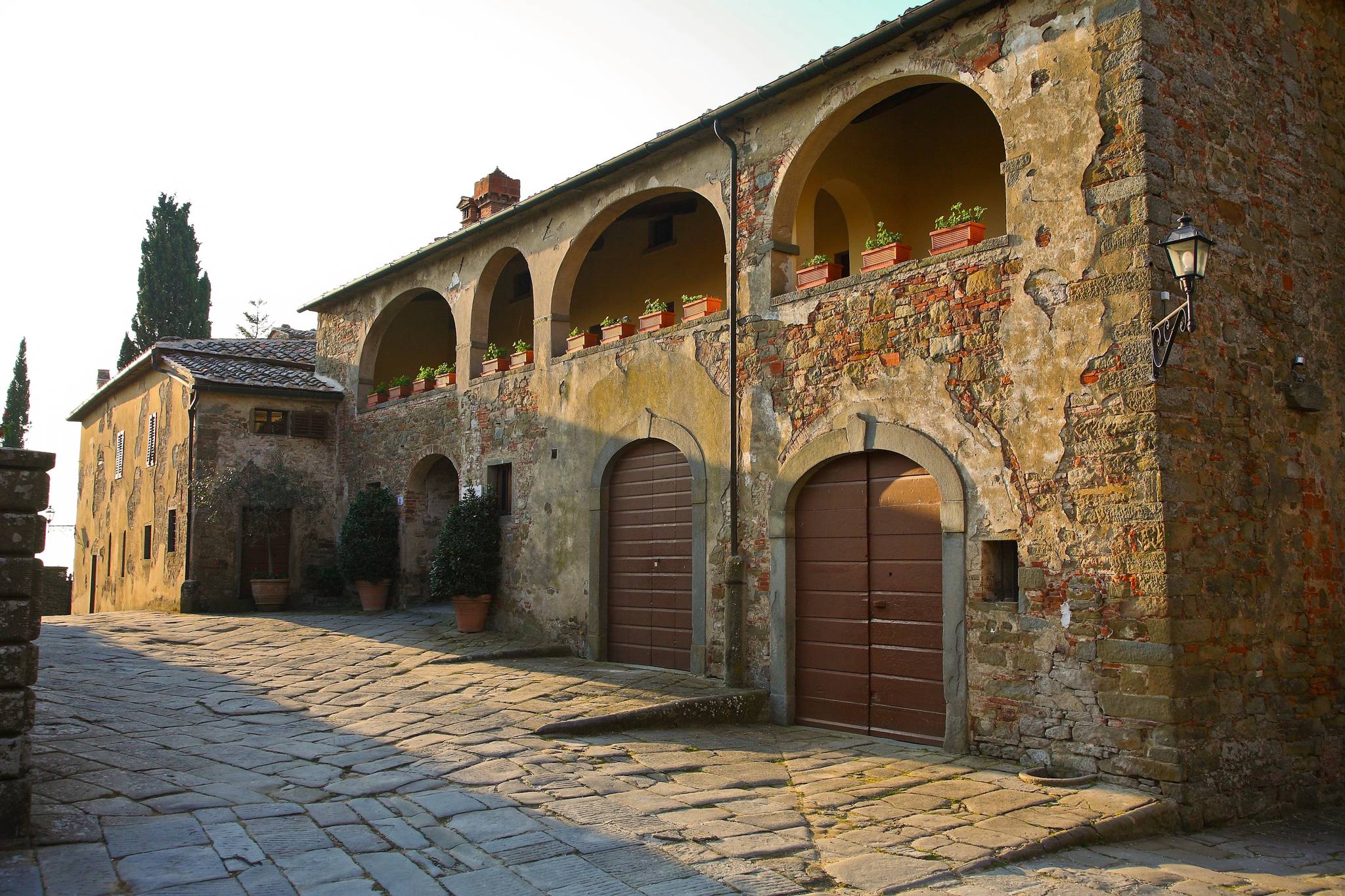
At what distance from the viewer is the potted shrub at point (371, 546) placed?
50.5 feet

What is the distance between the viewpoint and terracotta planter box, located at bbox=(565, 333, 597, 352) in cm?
1203

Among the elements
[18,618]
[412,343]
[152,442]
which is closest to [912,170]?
[18,618]

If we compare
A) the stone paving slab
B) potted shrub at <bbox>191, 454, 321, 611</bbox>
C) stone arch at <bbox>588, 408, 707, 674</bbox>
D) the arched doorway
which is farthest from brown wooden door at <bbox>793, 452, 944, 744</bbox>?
potted shrub at <bbox>191, 454, 321, 611</bbox>

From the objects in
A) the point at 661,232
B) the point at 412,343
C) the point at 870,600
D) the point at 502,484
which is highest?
the point at 661,232

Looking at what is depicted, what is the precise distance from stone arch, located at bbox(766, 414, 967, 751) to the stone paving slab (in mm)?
435

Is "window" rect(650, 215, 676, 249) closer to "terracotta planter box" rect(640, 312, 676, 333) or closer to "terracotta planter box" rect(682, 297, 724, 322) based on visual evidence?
"terracotta planter box" rect(640, 312, 676, 333)

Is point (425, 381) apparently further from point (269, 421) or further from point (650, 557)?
point (650, 557)

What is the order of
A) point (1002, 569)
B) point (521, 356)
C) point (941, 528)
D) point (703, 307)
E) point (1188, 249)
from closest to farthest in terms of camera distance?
point (1188, 249) → point (1002, 569) → point (941, 528) → point (703, 307) → point (521, 356)

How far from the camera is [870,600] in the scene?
8516 mm

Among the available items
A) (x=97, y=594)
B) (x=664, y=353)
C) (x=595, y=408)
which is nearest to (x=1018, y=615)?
(x=664, y=353)

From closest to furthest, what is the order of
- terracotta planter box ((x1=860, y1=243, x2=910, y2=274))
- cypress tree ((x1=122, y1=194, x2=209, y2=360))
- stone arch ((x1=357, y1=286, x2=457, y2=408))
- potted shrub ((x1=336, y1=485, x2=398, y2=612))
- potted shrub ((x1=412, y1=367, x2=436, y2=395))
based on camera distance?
1. terracotta planter box ((x1=860, y1=243, x2=910, y2=274))
2. potted shrub ((x1=412, y1=367, x2=436, y2=395))
3. potted shrub ((x1=336, y1=485, x2=398, y2=612))
4. stone arch ((x1=357, y1=286, x2=457, y2=408))
5. cypress tree ((x1=122, y1=194, x2=209, y2=360))

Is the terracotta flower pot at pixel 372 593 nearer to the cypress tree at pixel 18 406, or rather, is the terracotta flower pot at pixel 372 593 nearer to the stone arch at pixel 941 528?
the stone arch at pixel 941 528

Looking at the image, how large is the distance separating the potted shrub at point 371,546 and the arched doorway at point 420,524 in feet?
0.81

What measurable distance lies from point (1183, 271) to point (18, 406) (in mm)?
37432
